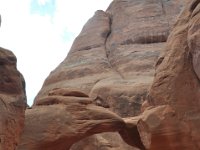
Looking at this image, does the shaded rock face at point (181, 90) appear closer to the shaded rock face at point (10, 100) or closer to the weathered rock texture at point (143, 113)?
the weathered rock texture at point (143, 113)

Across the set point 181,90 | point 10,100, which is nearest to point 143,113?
point 181,90

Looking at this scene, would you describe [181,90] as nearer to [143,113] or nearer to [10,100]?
[143,113]

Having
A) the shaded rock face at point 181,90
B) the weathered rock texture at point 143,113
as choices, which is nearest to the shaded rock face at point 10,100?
the weathered rock texture at point 143,113

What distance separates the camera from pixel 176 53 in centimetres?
1652

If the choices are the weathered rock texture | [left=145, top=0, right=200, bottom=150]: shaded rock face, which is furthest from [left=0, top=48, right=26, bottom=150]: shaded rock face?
[left=145, top=0, right=200, bottom=150]: shaded rock face

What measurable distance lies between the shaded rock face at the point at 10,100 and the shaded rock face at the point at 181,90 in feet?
17.9

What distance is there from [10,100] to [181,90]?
20.5 ft

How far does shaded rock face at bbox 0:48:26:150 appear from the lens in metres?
11.8

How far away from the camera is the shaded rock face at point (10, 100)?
464 inches

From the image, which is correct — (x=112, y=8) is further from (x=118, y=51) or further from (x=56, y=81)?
(x=56, y=81)

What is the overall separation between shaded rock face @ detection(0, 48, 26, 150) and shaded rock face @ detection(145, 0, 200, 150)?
17.9ft

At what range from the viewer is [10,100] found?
12242 millimetres

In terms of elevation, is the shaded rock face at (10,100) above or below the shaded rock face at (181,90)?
above

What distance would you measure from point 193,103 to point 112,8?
22985 millimetres
